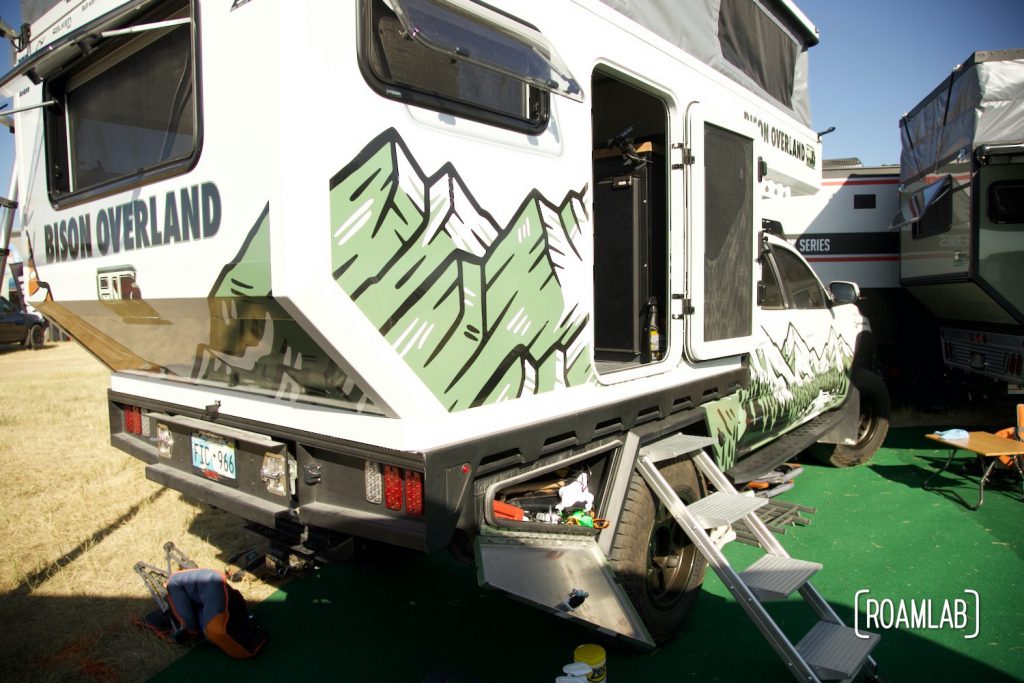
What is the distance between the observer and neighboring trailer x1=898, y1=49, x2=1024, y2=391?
17.4 feet

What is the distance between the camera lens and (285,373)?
2.31 m

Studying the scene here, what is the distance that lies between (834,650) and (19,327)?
1939cm

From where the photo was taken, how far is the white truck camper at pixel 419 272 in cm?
189

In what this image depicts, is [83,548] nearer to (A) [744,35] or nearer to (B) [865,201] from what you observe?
(A) [744,35]

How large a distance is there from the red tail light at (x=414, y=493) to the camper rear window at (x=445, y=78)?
114 cm

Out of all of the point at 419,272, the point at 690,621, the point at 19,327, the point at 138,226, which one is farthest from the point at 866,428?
the point at 19,327

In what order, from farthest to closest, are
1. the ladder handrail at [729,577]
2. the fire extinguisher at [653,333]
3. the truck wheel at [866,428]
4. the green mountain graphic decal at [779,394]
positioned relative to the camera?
the truck wheel at [866,428] < the green mountain graphic decal at [779,394] < the fire extinguisher at [653,333] < the ladder handrail at [729,577]

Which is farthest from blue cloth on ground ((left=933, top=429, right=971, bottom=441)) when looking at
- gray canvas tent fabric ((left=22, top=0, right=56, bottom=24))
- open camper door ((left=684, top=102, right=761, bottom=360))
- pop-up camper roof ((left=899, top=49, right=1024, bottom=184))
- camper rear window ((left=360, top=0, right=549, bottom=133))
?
gray canvas tent fabric ((left=22, top=0, right=56, bottom=24))

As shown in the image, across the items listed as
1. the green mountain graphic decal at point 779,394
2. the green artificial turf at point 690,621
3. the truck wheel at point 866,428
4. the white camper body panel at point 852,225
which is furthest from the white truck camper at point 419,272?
the white camper body panel at point 852,225

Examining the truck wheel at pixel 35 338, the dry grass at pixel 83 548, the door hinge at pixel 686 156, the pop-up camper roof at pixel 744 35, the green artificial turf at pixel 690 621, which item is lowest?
the green artificial turf at pixel 690 621

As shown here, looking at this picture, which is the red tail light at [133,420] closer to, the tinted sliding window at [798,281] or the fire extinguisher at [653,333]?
the fire extinguisher at [653,333]

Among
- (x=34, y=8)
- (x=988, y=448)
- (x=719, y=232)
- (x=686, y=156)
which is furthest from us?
(x=988, y=448)

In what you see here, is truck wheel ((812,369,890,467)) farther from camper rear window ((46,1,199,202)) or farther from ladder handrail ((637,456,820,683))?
camper rear window ((46,1,199,202))

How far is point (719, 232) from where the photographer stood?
3.56 m
